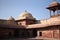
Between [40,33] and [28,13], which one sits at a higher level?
[28,13]

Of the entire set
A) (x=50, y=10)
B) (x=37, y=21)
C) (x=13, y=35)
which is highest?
(x=50, y=10)

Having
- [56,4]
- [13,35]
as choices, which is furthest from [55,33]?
[13,35]

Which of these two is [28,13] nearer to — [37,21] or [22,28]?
[37,21]

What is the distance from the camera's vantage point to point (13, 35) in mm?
26141

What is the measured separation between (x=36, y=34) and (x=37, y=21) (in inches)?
205

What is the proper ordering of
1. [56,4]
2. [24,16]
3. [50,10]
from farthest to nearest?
[24,16]
[50,10]
[56,4]

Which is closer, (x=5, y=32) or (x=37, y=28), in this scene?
(x=5, y=32)

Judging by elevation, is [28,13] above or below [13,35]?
above

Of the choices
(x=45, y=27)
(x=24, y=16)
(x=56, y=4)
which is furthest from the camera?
(x=24, y=16)

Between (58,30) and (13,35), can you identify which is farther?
(13,35)

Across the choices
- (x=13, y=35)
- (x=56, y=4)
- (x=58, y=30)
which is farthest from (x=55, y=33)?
(x=13, y=35)

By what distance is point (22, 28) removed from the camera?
1037 inches

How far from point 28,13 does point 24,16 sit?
1620 millimetres

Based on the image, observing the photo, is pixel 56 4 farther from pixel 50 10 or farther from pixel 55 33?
pixel 55 33
